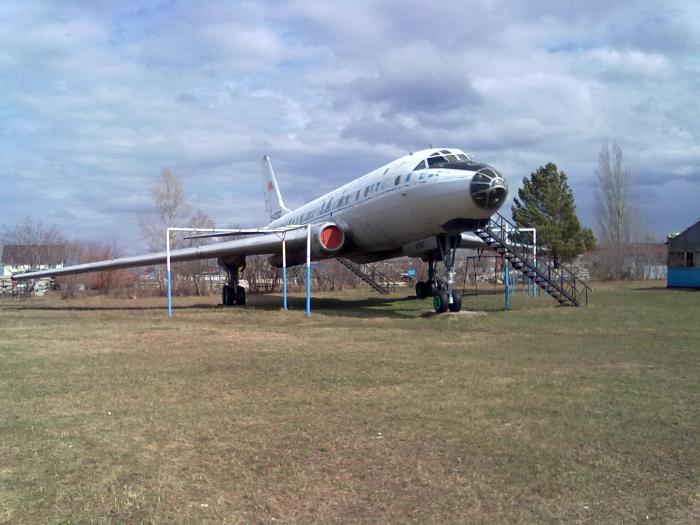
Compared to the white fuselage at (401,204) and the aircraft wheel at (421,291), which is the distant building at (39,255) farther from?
the white fuselage at (401,204)

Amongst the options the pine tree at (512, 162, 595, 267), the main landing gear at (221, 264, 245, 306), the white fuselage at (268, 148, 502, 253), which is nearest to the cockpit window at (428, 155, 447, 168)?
the white fuselage at (268, 148, 502, 253)

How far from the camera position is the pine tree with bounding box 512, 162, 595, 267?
44.8 m

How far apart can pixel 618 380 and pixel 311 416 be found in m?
4.16

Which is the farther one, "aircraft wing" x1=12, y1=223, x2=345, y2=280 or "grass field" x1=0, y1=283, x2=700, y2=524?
"aircraft wing" x1=12, y1=223, x2=345, y2=280

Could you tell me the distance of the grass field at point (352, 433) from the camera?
372 centimetres

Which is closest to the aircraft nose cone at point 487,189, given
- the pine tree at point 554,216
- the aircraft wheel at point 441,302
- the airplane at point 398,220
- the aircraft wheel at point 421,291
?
the airplane at point 398,220

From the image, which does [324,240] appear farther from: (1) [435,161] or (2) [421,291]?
(2) [421,291]

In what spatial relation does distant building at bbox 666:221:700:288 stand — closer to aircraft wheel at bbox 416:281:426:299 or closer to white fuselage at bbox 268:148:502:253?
aircraft wheel at bbox 416:281:426:299

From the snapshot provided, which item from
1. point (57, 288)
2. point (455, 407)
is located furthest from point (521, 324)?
point (57, 288)

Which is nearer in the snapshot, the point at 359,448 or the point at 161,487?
the point at 161,487

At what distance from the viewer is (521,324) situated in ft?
47.8

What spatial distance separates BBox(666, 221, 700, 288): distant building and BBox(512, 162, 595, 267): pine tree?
29.8 feet

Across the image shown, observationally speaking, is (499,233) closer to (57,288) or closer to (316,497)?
(316,497)

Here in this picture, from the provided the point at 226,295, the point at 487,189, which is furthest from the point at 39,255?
the point at 487,189
